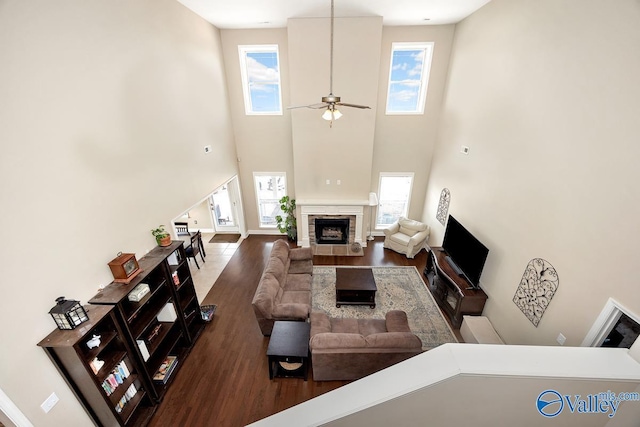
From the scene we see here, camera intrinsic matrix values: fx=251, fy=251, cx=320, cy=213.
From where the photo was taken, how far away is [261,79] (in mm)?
6617

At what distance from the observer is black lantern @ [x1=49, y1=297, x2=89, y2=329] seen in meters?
2.38

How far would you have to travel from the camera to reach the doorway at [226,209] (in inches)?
293

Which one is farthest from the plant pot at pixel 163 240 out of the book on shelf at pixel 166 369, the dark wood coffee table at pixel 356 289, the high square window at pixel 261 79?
the high square window at pixel 261 79

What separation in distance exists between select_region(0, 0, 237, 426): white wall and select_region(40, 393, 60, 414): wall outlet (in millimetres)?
32

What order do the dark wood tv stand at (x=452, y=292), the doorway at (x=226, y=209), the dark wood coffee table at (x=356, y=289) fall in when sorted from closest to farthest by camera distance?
the dark wood tv stand at (x=452, y=292) → the dark wood coffee table at (x=356, y=289) → the doorway at (x=226, y=209)

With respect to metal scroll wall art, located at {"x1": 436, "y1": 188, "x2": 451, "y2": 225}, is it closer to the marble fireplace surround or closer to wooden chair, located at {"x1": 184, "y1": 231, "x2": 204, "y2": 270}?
the marble fireplace surround

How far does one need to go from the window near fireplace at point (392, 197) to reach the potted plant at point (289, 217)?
101 inches

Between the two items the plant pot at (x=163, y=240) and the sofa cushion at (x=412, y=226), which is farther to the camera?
the sofa cushion at (x=412, y=226)

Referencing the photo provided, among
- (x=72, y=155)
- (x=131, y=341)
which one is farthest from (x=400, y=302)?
→ (x=72, y=155)

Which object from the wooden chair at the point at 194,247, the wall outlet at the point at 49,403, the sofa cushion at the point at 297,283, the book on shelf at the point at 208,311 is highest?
the wall outlet at the point at 49,403

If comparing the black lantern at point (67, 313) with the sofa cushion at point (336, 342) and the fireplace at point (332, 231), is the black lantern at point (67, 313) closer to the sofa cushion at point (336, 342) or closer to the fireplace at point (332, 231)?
the sofa cushion at point (336, 342)

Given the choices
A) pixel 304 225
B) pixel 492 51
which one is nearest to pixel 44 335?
pixel 304 225

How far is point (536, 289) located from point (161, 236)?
17.7 feet

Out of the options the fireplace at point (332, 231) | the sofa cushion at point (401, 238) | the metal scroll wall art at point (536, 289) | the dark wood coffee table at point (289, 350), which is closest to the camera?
the metal scroll wall art at point (536, 289)
